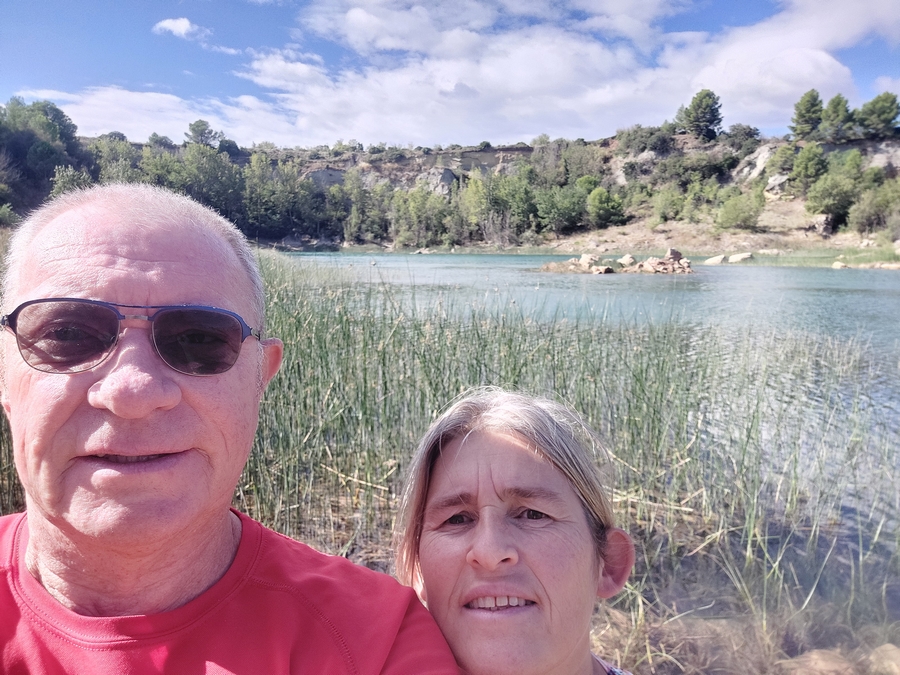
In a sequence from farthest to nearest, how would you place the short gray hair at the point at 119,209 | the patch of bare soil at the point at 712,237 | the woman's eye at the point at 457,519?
1. the patch of bare soil at the point at 712,237
2. the woman's eye at the point at 457,519
3. the short gray hair at the point at 119,209

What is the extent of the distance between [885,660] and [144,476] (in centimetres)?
301

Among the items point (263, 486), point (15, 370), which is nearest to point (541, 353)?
point (263, 486)

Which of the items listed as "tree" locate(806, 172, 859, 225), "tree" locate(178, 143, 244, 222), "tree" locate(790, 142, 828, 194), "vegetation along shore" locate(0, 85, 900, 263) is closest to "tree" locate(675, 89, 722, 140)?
"vegetation along shore" locate(0, 85, 900, 263)

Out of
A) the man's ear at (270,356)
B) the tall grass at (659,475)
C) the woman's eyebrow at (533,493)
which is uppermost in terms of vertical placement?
the man's ear at (270,356)

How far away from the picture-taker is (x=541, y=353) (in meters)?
4.78

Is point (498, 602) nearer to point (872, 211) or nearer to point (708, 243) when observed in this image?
point (708, 243)

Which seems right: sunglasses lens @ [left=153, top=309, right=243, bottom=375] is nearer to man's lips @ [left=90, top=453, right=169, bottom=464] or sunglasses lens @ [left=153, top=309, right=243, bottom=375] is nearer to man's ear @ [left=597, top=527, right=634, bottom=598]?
man's lips @ [left=90, top=453, right=169, bottom=464]

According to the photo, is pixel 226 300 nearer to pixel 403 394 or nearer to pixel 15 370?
pixel 15 370

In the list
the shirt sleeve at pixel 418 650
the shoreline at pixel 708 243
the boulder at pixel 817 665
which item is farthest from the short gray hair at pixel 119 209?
the shoreline at pixel 708 243

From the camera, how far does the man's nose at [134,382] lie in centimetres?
82

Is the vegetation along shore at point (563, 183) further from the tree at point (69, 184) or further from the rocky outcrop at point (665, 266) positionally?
the rocky outcrop at point (665, 266)

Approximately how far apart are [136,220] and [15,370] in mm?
294

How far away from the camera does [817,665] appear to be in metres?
2.37

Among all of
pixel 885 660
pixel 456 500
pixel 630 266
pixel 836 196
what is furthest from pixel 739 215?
pixel 456 500
